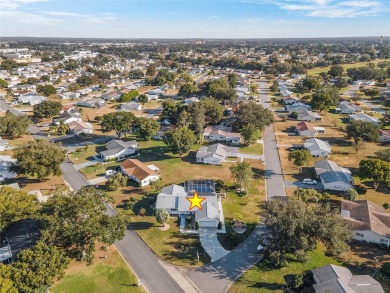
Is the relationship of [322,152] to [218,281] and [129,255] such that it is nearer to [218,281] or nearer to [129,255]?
[218,281]

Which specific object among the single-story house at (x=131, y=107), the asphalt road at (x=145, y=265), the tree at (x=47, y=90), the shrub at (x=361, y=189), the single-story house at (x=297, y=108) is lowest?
the asphalt road at (x=145, y=265)

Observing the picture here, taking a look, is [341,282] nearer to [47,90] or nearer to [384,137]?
[384,137]

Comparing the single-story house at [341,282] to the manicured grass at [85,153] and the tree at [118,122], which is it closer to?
the manicured grass at [85,153]

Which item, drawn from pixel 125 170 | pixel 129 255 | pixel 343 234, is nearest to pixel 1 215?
pixel 129 255

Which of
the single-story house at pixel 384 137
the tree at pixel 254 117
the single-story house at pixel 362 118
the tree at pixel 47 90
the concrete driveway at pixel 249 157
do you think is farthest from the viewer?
the tree at pixel 47 90

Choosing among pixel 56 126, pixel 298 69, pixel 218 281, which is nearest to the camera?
pixel 218 281

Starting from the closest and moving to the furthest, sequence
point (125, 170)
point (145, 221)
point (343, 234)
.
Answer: point (343, 234)
point (145, 221)
point (125, 170)

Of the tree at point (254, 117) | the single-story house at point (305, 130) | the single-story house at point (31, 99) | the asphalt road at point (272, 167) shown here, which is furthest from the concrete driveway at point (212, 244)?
the single-story house at point (31, 99)
